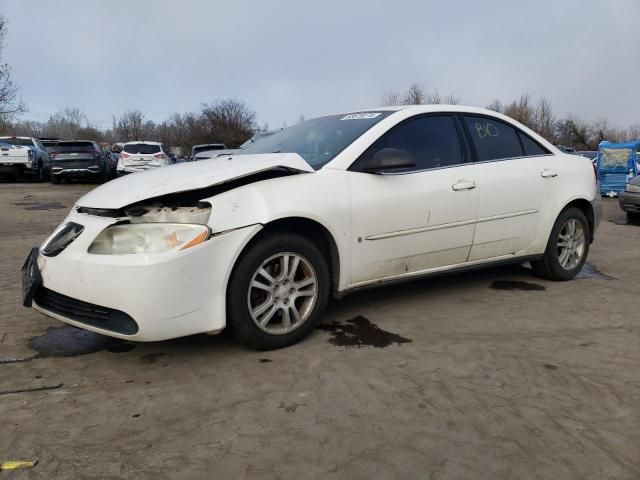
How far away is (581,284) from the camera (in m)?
5.05

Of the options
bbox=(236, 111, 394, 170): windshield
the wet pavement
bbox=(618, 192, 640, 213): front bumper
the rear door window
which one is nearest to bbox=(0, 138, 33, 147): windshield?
the wet pavement

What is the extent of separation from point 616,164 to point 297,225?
633 inches

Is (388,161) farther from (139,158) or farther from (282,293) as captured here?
(139,158)

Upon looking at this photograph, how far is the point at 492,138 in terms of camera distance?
15.0 feet

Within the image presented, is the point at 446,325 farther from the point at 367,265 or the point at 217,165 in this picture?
the point at 217,165

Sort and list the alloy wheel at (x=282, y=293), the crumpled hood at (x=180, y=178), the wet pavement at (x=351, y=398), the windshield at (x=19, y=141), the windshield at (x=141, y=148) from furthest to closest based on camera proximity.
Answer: the windshield at (x=19, y=141), the windshield at (x=141, y=148), the alloy wheel at (x=282, y=293), the crumpled hood at (x=180, y=178), the wet pavement at (x=351, y=398)

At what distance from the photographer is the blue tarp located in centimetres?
1614

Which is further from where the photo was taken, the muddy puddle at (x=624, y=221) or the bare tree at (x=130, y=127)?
the bare tree at (x=130, y=127)

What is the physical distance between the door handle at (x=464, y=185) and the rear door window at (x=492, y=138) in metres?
0.31

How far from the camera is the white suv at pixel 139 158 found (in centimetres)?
1888

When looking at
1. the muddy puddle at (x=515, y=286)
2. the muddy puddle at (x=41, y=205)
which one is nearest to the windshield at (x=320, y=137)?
the muddy puddle at (x=515, y=286)

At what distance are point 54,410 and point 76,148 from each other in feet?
62.1

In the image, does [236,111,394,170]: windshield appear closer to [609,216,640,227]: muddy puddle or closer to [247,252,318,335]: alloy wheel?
[247,252,318,335]: alloy wheel

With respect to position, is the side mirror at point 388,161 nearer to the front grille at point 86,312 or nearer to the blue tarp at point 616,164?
the front grille at point 86,312
